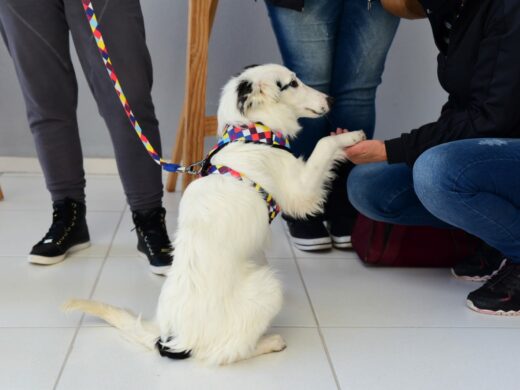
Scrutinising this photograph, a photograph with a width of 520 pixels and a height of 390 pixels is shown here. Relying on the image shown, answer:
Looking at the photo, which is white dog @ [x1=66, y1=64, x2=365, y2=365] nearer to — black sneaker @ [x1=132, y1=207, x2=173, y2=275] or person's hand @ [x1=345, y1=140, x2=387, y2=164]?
person's hand @ [x1=345, y1=140, x2=387, y2=164]

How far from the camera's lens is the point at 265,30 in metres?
2.67

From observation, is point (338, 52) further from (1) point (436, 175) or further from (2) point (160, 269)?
(2) point (160, 269)

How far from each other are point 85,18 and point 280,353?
3.72 feet

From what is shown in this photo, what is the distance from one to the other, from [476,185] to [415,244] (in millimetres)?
438

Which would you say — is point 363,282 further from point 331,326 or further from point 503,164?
point 503,164

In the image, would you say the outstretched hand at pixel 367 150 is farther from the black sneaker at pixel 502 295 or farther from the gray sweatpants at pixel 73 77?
the gray sweatpants at pixel 73 77

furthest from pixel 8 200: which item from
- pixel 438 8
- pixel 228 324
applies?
pixel 438 8

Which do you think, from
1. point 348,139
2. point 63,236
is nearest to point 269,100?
point 348,139

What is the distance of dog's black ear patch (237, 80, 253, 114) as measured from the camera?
1524mm

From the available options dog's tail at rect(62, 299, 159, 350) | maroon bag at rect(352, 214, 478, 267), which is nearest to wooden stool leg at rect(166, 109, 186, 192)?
maroon bag at rect(352, 214, 478, 267)

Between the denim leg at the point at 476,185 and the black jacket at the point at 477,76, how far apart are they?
0.06 meters

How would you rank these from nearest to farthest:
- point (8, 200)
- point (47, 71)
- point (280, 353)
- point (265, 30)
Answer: point (280, 353)
point (47, 71)
point (8, 200)
point (265, 30)

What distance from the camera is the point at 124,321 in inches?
57.4

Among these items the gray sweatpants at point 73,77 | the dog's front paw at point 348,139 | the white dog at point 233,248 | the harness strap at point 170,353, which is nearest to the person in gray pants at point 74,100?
the gray sweatpants at point 73,77
